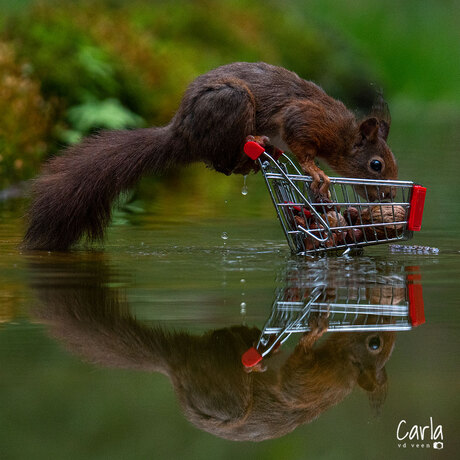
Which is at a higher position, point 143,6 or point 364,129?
point 143,6

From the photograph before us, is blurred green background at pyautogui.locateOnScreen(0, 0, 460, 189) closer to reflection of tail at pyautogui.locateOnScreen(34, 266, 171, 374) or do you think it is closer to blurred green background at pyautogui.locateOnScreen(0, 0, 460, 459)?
blurred green background at pyautogui.locateOnScreen(0, 0, 460, 459)

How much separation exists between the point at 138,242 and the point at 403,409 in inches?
167

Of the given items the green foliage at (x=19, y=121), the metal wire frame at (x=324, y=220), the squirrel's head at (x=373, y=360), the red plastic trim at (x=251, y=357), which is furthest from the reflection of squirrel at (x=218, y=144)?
the green foliage at (x=19, y=121)

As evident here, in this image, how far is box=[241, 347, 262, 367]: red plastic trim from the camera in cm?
359

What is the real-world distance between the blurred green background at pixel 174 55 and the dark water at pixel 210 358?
2.13 metres

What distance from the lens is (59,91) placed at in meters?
13.5

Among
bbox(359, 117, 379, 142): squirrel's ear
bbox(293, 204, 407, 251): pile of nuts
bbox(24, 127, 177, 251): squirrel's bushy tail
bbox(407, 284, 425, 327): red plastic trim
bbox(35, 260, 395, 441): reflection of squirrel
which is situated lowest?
bbox(35, 260, 395, 441): reflection of squirrel

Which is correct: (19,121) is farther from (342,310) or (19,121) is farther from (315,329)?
(315,329)

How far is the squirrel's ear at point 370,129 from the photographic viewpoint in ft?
22.7

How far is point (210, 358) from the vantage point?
365 centimetres

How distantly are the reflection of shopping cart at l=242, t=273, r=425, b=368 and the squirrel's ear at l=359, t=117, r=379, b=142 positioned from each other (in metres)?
1.88

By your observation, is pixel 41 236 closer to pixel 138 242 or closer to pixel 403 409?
pixel 138 242

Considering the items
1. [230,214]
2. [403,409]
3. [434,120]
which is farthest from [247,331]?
[434,120]

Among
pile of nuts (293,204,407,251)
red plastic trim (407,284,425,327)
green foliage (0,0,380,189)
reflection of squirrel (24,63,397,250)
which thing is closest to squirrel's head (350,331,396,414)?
red plastic trim (407,284,425,327)
